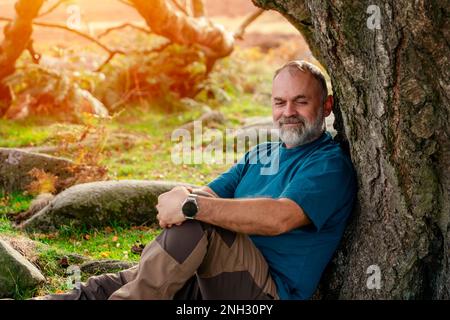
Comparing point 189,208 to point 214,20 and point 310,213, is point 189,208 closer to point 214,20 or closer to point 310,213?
point 310,213

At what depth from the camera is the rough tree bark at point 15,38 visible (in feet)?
36.7

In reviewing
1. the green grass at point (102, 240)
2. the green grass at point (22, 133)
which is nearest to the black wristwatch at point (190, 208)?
the green grass at point (102, 240)

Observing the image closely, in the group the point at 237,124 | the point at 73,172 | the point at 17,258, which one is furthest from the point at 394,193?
the point at 237,124

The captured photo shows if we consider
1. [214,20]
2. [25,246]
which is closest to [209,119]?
[25,246]

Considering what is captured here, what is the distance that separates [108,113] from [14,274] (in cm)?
764

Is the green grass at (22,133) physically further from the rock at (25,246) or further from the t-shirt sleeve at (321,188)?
the t-shirt sleeve at (321,188)

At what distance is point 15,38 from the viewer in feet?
37.6

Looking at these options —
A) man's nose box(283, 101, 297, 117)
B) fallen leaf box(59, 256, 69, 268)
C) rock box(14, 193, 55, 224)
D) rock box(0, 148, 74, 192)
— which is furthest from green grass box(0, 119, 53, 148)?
man's nose box(283, 101, 297, 117)

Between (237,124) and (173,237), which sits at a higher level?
(237,124)

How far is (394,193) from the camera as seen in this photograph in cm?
394

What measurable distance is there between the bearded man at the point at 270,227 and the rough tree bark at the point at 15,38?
7.83 metres

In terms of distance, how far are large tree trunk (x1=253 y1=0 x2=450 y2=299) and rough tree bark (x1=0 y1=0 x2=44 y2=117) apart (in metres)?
8.12

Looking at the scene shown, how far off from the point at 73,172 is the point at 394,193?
5.03 m
